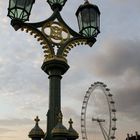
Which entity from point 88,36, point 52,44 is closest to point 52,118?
point 52,44

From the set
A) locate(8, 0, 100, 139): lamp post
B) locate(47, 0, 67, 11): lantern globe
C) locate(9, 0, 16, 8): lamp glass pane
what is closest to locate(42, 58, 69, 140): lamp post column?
locate(8, 0, 100, 139): lamp post

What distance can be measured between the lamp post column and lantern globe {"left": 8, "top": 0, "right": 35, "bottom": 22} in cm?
116

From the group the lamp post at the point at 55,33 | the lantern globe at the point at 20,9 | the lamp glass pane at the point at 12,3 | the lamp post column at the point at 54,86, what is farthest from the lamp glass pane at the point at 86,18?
the lamp glass pane at the point at 12,3

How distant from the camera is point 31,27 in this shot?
8.12 m

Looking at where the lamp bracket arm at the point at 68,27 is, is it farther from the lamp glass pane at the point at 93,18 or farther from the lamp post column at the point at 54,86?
the lamp post column at the point at 54,86

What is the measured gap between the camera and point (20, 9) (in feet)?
25.7

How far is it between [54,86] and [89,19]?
1.89 meters

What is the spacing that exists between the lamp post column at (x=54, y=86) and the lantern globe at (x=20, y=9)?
45.6 inches

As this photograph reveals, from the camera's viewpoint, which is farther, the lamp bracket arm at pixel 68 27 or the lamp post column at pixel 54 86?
the lamp bracket arm at pixel 68 27

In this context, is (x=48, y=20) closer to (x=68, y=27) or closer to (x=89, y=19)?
(x=68, y=27)

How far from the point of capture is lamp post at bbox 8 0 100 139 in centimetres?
761

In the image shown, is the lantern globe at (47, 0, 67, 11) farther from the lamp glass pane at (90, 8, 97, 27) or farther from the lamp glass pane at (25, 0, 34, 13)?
the lamp glass pane at (25, 0, 34, 13)

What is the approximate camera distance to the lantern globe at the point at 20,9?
306 inches

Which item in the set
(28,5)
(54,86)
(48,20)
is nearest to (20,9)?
(28,5)
